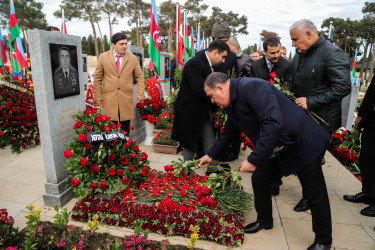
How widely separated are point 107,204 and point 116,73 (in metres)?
2.23

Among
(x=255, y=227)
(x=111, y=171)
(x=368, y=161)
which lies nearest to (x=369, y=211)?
(x=368, y=161)

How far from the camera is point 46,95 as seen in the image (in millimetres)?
2982

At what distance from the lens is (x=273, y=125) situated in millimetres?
2025

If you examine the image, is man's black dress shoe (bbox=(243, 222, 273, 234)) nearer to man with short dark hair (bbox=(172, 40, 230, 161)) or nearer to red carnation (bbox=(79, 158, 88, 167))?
man with short dark hair (bbox=(172, 40, 230, 161))

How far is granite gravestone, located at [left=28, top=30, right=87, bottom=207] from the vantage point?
288cm

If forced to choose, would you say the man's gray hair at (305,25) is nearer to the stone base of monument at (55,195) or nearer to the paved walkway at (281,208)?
the paved walkway at (281,208)

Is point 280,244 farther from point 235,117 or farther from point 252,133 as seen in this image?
point 235,117

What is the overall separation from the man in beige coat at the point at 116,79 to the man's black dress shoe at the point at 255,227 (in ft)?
9.02

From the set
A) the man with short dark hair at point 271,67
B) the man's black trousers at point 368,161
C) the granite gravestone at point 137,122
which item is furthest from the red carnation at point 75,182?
the man's black trousers at point 368,161

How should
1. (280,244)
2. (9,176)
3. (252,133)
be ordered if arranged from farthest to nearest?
(9,176) < (280,244) < (252,133)

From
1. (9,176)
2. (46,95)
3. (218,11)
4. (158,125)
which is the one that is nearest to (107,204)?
(46,95)

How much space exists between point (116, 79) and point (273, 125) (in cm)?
302

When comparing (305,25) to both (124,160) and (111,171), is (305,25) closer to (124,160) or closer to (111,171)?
(124,160)

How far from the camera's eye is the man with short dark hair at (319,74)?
8.64 feet
